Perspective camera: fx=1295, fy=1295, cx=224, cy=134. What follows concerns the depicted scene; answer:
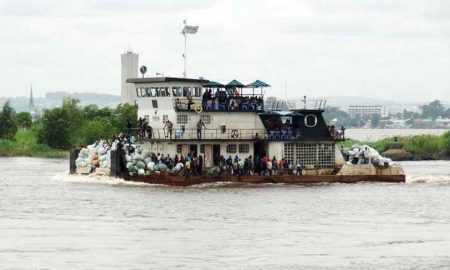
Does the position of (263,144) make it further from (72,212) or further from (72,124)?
(72,124)

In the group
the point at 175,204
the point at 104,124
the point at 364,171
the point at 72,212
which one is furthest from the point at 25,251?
the point at 104,124

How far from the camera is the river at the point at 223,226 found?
40375mm

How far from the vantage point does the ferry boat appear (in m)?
66.4

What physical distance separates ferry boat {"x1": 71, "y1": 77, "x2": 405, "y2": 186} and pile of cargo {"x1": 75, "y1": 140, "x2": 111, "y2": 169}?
1.40 metres

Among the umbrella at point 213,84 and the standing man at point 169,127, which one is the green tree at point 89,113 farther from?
the standing man at point 169,127

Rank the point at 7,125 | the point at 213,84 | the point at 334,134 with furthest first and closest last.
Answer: the point at 7,125 < the point at 334,134 < the point at 213,84

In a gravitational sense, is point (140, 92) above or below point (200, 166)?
above

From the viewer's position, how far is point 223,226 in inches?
1912

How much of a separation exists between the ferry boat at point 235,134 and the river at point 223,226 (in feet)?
4.02

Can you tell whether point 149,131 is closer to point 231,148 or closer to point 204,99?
point 204,99

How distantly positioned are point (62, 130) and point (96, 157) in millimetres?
59050

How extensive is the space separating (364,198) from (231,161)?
866cm

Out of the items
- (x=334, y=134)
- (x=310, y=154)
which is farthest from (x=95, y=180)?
(x=334, y=134)

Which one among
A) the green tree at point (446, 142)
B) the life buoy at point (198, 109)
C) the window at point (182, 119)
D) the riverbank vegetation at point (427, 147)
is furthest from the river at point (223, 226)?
the green tree at point (446, 142)
